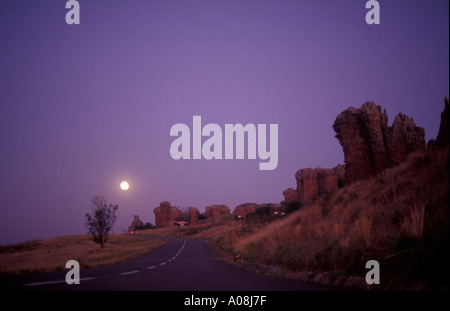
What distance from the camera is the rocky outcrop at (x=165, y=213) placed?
171 meters

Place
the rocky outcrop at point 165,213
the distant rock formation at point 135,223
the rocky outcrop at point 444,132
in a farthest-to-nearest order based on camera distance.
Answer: the rocky outcrop at point 165,213 → the distant rock formation at point 135,223 → the rocky outcrop at point 444,132

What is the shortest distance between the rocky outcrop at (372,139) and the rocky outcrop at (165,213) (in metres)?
139

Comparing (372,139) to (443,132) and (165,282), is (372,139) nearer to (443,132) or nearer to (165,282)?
(443,132)

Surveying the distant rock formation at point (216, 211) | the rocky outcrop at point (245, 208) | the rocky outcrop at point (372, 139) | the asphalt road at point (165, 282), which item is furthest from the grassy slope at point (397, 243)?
the distant rock formation at point (216, 211)

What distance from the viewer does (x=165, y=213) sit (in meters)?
172

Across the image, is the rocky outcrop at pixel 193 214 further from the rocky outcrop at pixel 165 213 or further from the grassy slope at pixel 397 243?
the grassy slope at pixel 397 243

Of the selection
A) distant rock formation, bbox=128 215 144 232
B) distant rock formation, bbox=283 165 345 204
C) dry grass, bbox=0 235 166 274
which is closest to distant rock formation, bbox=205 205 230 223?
distant rock formation, bbox=128 215 144 232

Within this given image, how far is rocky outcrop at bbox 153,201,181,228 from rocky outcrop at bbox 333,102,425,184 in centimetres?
13948

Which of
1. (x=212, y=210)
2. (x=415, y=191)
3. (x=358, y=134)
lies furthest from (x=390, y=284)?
(x=212, y=210)

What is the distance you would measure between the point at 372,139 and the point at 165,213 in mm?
145609

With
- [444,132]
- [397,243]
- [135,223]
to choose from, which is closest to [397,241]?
[397,243]

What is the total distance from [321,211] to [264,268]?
9.77 meters
